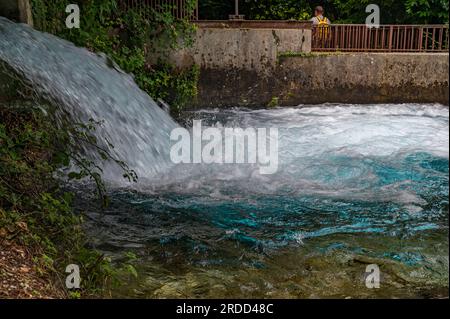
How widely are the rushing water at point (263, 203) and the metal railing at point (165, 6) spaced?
87.6 inches

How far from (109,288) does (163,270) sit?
573 millimetres

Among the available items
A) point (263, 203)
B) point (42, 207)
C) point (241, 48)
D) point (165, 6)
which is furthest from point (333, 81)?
point (42, 207)

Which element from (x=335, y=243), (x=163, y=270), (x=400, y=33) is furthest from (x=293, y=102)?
(x=163, y=270)

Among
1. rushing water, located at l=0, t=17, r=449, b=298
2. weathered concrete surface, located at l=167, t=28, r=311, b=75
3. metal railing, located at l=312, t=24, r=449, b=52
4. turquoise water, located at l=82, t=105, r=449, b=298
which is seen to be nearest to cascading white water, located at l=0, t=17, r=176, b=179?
rushing water, located at l=0, t=17, r=449, b=298

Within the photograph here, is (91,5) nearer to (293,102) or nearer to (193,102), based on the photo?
(193,102)

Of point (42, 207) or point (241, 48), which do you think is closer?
point (42, 207)

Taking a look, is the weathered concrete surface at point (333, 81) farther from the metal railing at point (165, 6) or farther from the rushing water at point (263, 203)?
the rushing water at point (263, 203)

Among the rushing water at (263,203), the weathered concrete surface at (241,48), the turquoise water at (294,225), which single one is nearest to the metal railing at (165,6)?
the weathered concrete surface at (241,48)

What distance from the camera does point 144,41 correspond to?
12078 millimetres

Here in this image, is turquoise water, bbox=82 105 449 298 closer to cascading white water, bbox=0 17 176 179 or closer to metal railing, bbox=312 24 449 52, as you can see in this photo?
cascading white water, bbox=0 17 176 179

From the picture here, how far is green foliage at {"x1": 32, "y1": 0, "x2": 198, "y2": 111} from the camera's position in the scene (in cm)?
1132

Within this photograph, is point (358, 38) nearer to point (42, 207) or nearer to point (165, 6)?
point (165, 6)

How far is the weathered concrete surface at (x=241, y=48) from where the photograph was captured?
12.2m

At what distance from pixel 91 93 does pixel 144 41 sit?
12.2 ft
